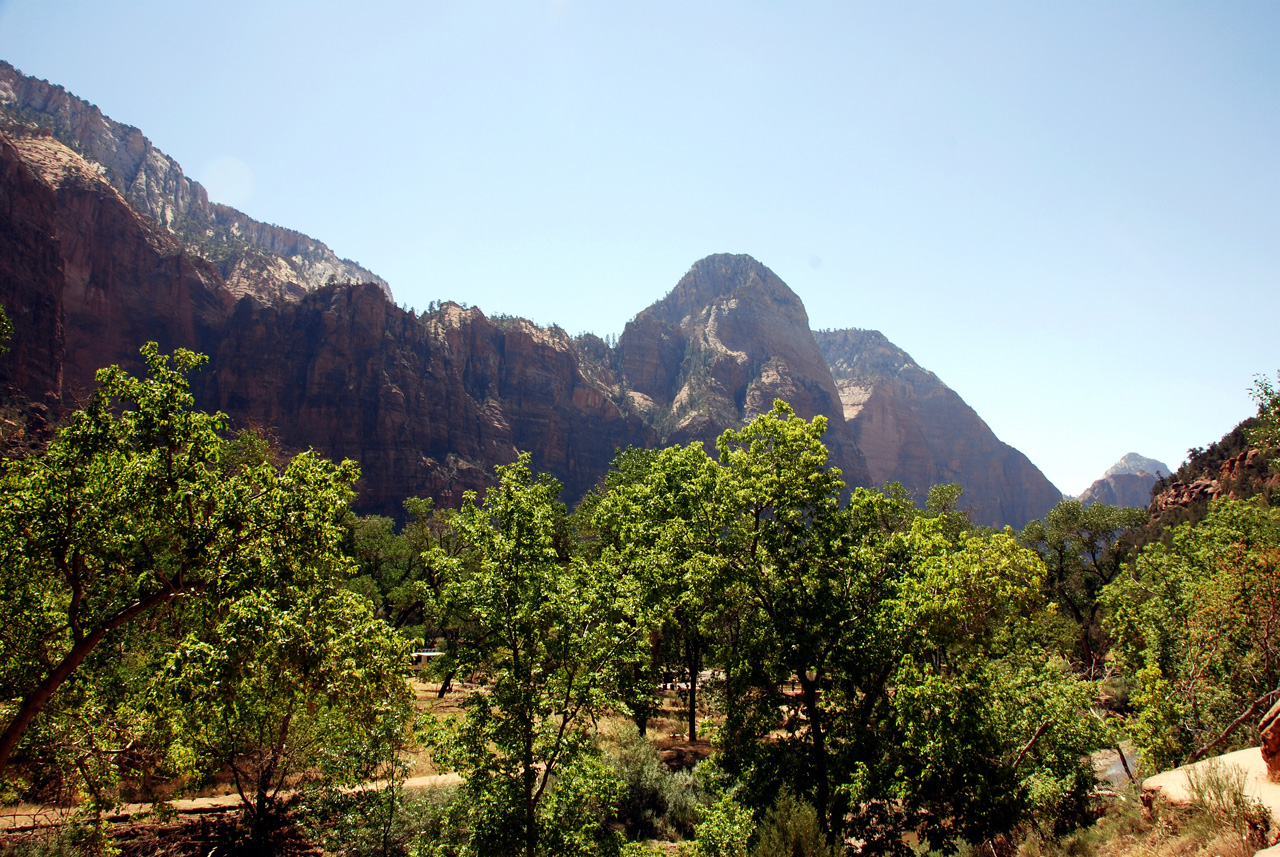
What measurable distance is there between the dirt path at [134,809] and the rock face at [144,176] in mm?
127948

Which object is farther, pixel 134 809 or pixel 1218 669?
pixel 1218 669

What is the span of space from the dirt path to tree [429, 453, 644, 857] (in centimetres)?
602

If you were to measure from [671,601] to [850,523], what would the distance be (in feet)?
14.8

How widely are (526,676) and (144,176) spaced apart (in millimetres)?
232012

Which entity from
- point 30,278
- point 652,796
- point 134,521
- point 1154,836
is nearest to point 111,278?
point 30,278

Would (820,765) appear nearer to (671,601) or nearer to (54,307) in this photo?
(671,601)

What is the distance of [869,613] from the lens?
500 inches

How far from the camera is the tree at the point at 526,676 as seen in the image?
9750 millimetres

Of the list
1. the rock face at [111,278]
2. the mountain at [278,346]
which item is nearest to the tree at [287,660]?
the mountain at [278,346]

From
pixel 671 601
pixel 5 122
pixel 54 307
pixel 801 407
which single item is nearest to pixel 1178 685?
pixel 671 601

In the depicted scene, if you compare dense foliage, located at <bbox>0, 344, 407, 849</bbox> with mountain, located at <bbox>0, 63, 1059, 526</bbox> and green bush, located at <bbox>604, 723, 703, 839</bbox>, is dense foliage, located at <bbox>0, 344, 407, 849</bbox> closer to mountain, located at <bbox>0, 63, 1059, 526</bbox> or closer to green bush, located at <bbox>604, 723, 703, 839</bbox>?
green bush, located at <bbox>604, 723, 703, 839</bbox>

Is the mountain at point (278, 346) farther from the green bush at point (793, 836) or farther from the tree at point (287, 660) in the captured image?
the green bush at point (793, 836)

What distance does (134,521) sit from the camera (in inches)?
341

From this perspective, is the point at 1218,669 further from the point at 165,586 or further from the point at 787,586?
the point at 165,586
